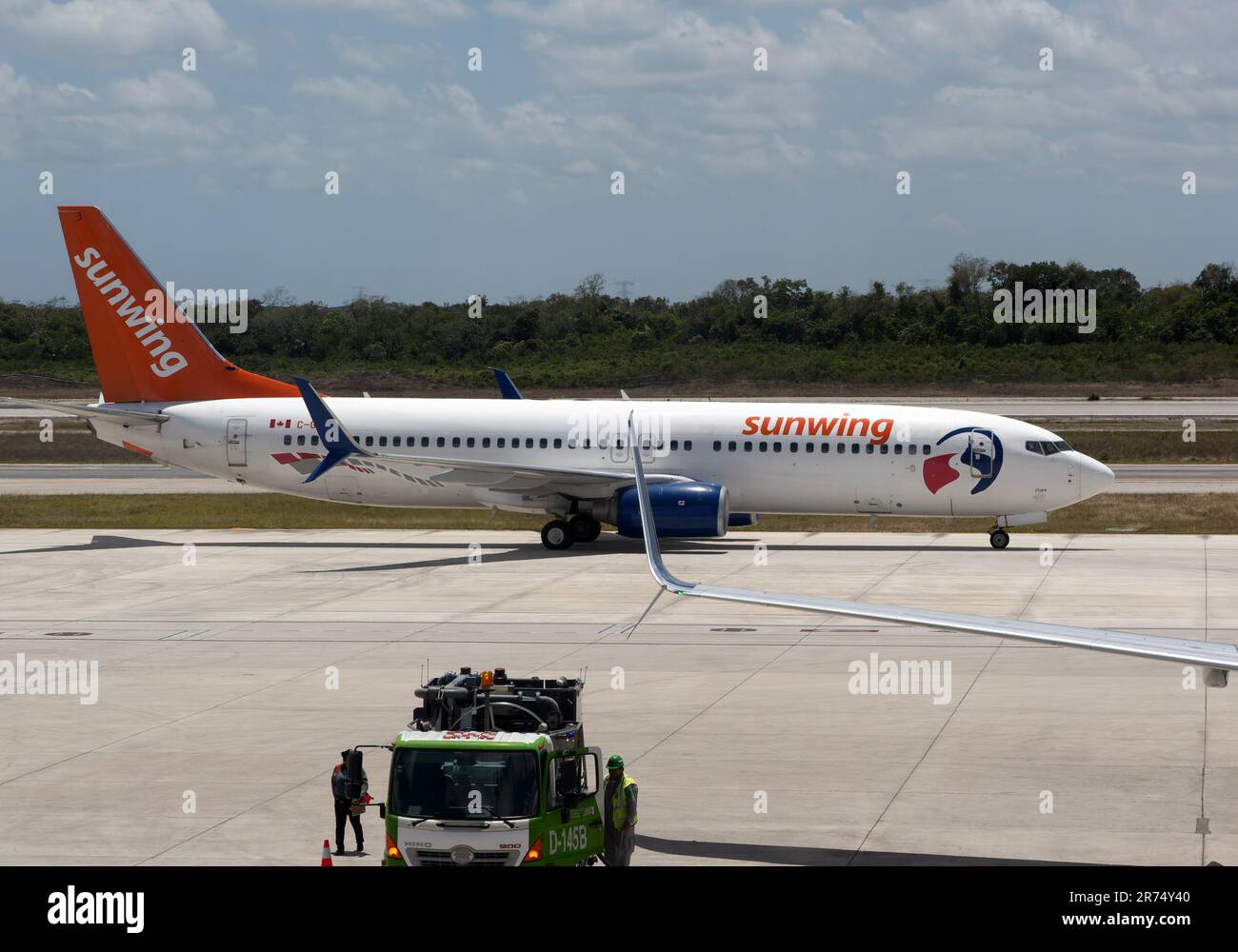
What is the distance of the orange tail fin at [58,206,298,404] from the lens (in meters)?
43.8

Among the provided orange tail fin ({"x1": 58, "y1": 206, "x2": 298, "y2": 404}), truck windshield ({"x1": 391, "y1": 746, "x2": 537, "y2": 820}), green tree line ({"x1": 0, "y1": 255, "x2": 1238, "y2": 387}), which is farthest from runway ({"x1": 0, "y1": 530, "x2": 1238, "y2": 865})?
green tree line ({"x1": 0, "y1": 255, "x2": 1238, "y2": 387})

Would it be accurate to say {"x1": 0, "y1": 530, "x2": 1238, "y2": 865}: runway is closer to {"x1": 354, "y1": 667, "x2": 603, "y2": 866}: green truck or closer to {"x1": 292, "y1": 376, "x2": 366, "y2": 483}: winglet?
{"x1": 354, "y1": 667, "x2": 603, "y2": 866}: green truck

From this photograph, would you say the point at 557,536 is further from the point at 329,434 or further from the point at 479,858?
the point at 479,858

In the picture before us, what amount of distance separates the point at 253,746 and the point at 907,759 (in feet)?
26.4

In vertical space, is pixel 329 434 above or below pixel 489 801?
above

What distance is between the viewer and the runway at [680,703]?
15.7 m

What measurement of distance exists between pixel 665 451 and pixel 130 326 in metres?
15.6

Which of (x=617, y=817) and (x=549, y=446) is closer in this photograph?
(x=617, y=817)

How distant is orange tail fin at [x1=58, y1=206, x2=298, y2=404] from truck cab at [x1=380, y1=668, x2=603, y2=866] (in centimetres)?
3216

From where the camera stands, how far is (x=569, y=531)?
41625 mm

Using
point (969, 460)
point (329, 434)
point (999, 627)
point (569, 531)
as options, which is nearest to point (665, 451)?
point (569, 531)

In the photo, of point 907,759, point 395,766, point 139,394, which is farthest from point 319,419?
point 395,766
